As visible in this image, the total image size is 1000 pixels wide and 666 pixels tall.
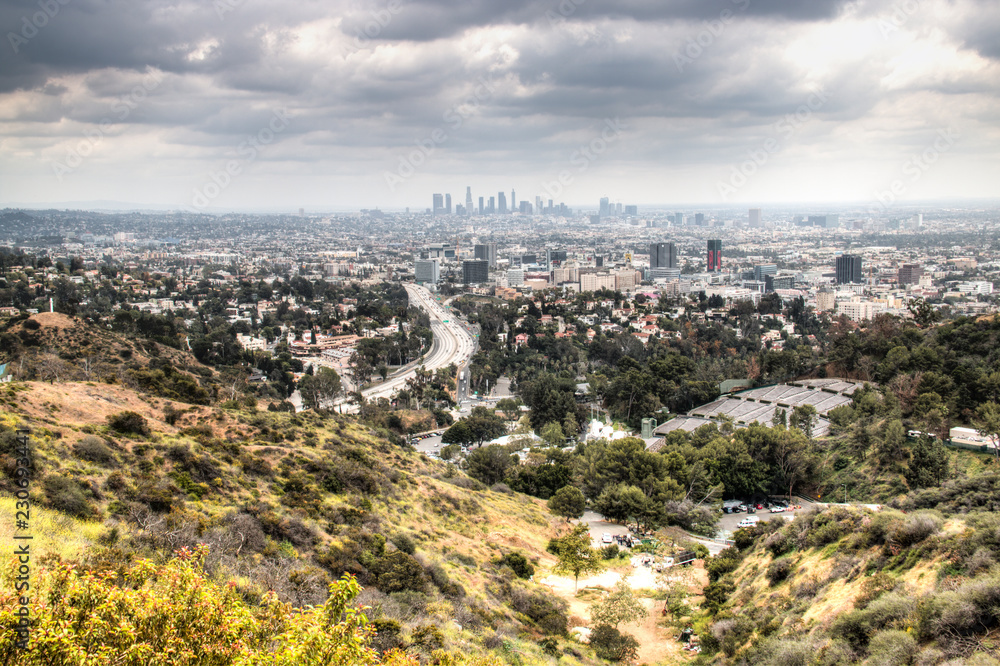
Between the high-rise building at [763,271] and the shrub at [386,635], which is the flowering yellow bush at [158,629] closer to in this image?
the shrub at [386,635]

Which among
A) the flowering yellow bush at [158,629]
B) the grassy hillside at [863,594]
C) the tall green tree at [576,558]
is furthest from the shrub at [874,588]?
the flowering yellow bush at [158,629]

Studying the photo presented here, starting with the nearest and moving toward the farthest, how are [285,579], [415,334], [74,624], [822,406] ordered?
[74,624] < [285,579] < [822,406] < [415,334]

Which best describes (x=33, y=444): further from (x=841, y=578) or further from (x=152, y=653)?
(x=841, y=578)

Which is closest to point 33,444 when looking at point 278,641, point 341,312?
point 278,641

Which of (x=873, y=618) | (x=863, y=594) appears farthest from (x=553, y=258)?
(x=873, y=618)

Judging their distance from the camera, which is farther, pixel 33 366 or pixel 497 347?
pixel 497 347

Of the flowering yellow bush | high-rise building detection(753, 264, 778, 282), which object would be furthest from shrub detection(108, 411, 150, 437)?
high-rise building detection(753, 264, 778, 282)

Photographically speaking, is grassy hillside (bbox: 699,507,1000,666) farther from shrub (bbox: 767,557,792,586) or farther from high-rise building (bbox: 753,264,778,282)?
high-rise building (bbox: 753,264,778,282)
